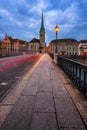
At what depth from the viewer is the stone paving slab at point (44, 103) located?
4.50 metres

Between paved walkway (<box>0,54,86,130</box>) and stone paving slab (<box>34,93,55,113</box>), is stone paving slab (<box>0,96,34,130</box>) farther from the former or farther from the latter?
stone paving slab (<box>34,93,55,113</box>)

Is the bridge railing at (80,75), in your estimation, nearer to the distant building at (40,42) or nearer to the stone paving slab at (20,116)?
the stone paving slab at (20,116)

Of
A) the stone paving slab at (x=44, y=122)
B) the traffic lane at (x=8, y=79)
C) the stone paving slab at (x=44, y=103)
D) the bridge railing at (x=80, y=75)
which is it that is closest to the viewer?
the stone paving slab at (x=44, y=122)

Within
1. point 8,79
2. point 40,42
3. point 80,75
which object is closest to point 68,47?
point 40,42

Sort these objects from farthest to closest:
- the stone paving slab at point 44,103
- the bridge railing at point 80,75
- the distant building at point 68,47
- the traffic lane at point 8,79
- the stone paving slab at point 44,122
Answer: the distant building at point 68,47 → the traffic lane at point 8,79 → the bridge railing at point 80,75 → the stone paving slab at point 44,103 → the stone paving slab at point 44,122

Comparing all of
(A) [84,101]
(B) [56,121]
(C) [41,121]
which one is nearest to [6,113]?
(C) [41,121]

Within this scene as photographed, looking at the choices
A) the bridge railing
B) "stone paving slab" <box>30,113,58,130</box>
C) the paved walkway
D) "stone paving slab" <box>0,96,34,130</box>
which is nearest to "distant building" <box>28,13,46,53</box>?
the bridge railing

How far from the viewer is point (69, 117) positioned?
3.96 meters

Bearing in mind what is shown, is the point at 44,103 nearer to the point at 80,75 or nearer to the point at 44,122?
the point at 44,122

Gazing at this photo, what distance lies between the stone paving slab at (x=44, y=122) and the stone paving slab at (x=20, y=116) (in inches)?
5.3

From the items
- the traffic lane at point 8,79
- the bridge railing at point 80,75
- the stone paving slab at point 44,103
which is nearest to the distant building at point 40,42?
the traffic lane at point 8,79

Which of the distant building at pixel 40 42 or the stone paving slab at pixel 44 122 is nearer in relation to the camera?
the stone paving slab at pixel 44 122

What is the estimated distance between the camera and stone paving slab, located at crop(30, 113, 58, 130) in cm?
346

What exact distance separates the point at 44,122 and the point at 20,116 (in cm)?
67
